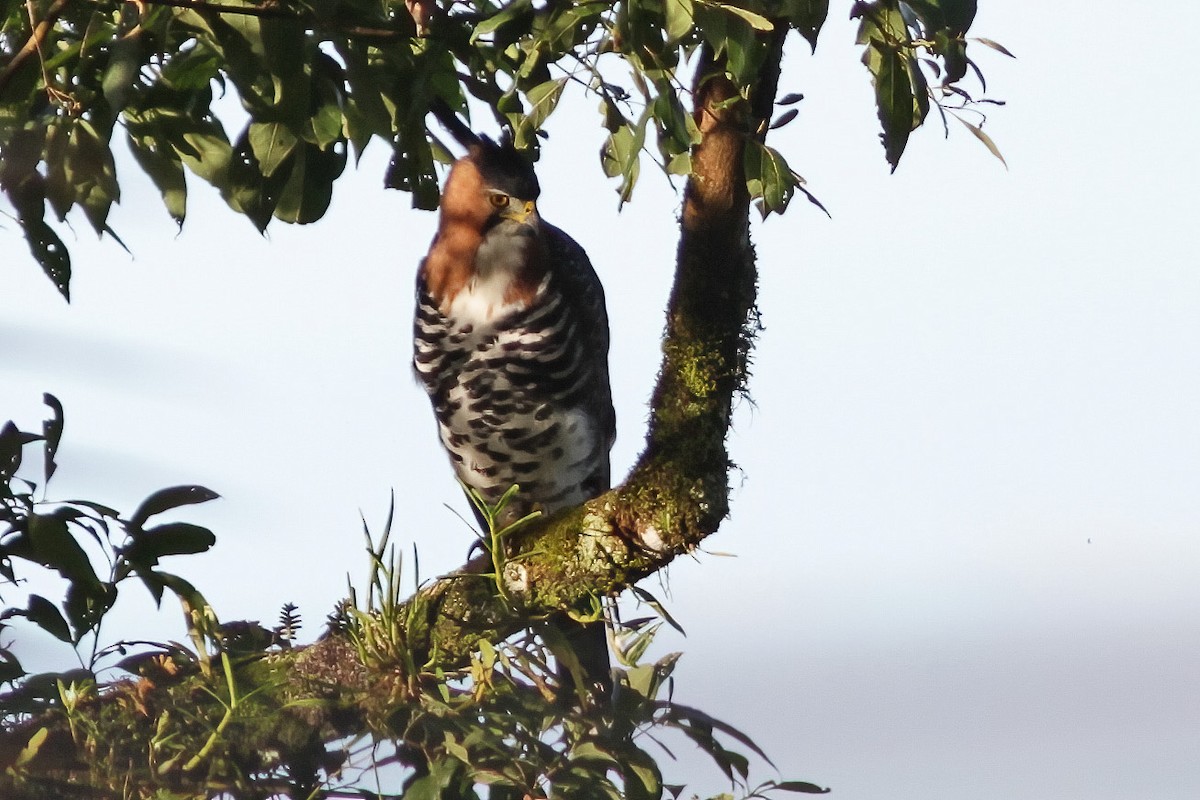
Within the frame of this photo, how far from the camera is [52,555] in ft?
5.47

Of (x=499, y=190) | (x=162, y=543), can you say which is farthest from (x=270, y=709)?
(x=499, y=190)

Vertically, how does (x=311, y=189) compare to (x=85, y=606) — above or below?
above

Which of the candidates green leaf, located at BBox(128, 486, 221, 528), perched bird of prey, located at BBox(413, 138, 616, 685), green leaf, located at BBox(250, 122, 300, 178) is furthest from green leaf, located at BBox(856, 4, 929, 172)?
perched bird of prey, located at BBox(413, 138, 616, 685)

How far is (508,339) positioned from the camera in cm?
330

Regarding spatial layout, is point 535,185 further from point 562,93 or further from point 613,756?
point 613,756

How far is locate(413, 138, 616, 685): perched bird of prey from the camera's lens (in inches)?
131

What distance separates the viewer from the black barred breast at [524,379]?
3.32m

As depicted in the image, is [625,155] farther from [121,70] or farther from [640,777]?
[640,777]

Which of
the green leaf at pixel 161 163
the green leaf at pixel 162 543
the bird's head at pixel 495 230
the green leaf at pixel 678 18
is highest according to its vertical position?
the bird's head at pixel 495 230

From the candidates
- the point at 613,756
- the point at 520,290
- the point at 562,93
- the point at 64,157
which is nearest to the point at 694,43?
the point at 562,93

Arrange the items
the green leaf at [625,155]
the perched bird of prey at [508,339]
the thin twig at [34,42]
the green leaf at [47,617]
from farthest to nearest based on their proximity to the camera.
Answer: the perched bird of prey at [508,339] → the green leaf at [47,617] → the thin twig at [34,42] → the green leaf at [625,155]

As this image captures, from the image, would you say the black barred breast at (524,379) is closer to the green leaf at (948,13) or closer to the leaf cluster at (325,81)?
the leaf cluster at (325,81)

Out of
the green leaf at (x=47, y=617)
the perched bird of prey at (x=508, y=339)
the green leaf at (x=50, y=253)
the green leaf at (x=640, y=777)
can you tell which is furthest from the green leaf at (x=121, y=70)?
the perched bird of prey at (x=508, y=339)

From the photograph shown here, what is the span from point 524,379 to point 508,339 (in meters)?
0.12
